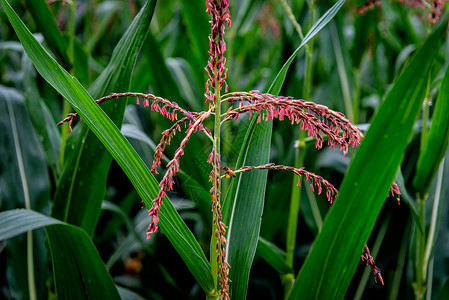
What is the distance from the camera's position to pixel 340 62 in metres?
1.48

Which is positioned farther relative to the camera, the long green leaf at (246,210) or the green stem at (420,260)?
the green stem at (420,260)

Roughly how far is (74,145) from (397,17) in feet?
5.98

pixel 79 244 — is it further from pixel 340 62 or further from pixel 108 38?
pixel 108 38

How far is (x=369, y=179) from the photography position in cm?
50

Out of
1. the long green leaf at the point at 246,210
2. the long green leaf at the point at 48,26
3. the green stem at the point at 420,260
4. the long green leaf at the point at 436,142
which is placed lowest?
the green stem at the point at 420,260

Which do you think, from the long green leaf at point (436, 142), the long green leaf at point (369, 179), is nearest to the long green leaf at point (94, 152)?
the long green leaf at point (369, 179)

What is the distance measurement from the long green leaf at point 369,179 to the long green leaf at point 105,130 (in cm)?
19

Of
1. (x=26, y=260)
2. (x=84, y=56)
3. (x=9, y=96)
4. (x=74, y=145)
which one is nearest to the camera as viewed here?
(x=74, y=145)

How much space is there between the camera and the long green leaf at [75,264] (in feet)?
2.17

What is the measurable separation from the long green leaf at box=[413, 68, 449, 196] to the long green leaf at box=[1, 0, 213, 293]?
53 cm

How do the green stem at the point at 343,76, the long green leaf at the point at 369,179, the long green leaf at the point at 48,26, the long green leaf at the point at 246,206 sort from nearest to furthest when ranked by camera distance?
the long green leaf at the point at 369,179 → the long green leaf at the point at 246,206 → the long green leaf at the point at 48,26 → the green stem at the point at 343,76

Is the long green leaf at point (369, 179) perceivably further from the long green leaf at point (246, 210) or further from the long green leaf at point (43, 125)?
the long green leaf at point (43, 125)

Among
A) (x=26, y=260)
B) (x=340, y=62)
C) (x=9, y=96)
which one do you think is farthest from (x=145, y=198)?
(x=340, y=62)

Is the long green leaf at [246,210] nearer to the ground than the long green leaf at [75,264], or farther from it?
farther from it
